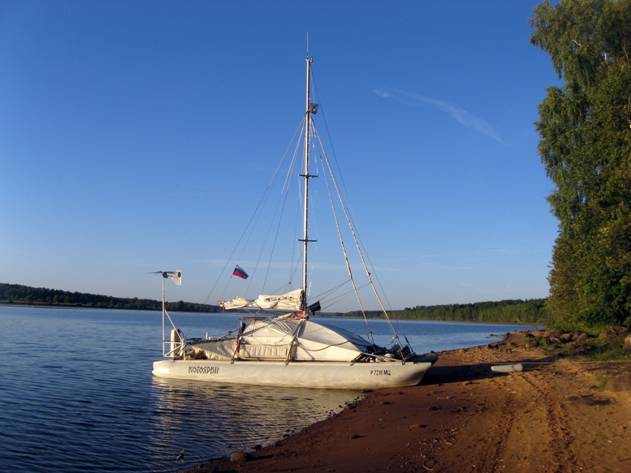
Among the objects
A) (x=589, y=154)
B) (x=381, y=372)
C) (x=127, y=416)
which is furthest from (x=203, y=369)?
(x=589, y=154)

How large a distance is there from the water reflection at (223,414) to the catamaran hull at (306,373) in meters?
0.32

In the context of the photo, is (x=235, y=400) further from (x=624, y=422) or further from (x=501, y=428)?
(x=624, y=422)

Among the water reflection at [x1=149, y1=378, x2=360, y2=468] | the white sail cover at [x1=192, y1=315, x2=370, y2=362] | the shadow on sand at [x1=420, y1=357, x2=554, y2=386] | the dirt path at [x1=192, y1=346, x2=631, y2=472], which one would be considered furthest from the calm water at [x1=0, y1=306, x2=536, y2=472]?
the shadow on sand at [x1=420, y1=357, x2=554, y2=386]

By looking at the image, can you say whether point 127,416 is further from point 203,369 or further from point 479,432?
point 479,432

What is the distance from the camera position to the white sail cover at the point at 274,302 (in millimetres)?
27188

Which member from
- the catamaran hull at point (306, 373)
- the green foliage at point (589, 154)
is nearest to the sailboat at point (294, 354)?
the catamaran hull at point (306, 373)

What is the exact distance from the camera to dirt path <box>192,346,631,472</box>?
11555 mm

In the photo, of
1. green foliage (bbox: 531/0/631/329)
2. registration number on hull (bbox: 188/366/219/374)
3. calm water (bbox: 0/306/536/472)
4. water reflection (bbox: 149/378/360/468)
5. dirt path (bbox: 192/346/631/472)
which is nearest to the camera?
dirt path (bbox: 192/346/631/472)

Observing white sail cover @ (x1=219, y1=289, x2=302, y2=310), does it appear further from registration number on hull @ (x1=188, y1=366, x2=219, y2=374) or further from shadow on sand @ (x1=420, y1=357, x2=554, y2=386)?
shadow on sand @ (x1=420, y1=357, x2=554, y2=386)

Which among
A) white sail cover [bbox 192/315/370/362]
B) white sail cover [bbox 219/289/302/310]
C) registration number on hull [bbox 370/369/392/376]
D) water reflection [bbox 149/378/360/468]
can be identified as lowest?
water reflection [bbox 149/378/360/468]

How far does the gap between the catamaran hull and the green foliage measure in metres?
12.0

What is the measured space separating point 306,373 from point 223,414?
5.25 m

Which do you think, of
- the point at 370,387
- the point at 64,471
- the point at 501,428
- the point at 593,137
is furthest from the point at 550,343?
the point at 64,471

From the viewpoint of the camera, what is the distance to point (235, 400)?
2291cm
